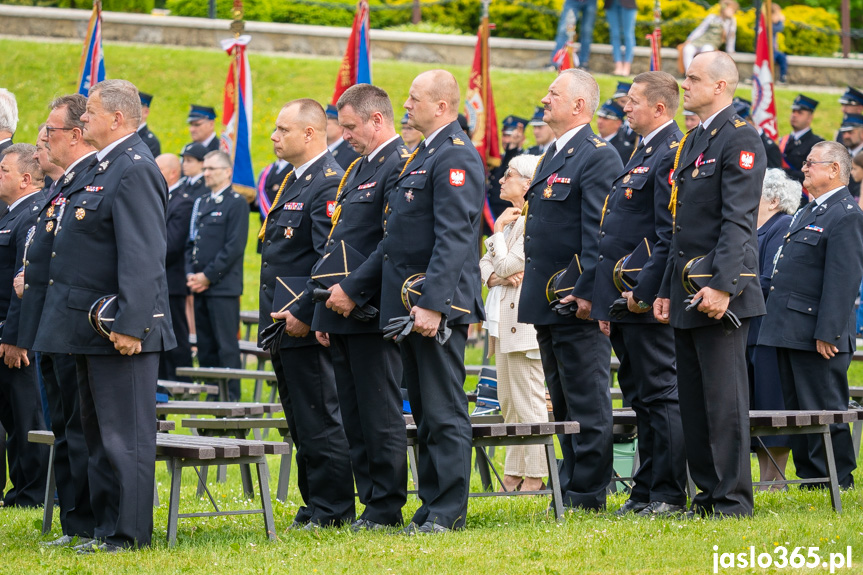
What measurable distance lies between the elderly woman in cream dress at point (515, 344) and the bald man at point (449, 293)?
6.74 ft

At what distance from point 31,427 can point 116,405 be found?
243 cm

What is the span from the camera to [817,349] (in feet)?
27.5

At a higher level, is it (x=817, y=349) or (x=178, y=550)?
(x=817, y=349)

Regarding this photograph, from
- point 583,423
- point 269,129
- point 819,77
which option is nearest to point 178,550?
point 583,423

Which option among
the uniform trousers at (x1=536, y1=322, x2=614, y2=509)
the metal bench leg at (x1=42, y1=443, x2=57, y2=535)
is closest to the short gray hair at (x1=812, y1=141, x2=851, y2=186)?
the uniform trousers at (x1=536, y1=322, x2=614, y2=509)

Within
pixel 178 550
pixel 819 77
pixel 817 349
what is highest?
pixel 819 77

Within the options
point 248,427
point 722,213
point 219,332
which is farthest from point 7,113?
point 722,213

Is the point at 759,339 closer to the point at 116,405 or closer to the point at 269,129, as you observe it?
the point at 116,405

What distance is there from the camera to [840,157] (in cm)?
854

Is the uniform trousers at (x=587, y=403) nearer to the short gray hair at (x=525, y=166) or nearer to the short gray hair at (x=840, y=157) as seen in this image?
the short gray hair at (x=525, y=166)

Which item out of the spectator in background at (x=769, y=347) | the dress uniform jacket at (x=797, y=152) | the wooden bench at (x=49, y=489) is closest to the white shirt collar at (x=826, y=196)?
the spectator in background at (x=769, y=347)

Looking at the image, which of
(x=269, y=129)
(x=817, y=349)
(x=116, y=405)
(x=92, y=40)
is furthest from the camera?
(x=269, y=129)

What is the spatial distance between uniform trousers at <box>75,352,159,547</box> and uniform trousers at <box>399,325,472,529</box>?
141cm

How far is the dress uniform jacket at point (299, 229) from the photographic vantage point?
7.26m
